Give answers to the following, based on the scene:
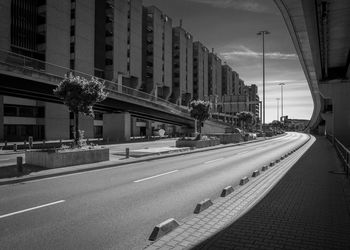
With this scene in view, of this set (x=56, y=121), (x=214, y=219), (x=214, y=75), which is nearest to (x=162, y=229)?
(x=214, y=219)

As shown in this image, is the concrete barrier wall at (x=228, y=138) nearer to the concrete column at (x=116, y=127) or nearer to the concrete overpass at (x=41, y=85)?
the concrete overpass at (x=41, y=85)

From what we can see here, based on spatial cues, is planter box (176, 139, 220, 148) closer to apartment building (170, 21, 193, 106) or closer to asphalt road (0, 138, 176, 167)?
asphalt road (0, 138, 176, 167)

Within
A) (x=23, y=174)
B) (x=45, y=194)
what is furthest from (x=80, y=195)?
(x=23, y=174)

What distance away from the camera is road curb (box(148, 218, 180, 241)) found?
5789 mm

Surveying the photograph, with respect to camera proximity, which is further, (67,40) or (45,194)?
(67,40)

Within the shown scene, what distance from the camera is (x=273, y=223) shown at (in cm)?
662

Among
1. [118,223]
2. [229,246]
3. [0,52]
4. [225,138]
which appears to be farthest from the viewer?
[225,138]

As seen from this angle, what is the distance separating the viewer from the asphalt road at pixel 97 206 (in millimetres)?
5840

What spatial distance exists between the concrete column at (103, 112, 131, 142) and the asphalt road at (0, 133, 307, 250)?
32.7 metres

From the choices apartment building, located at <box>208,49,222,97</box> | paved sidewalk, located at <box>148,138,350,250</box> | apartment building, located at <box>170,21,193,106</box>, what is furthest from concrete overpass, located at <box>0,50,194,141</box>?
apartment building, located at <box>208,49,222,97</box>

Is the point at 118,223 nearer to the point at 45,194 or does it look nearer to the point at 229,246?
the point at 229,246

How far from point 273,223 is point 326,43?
54.5 ft

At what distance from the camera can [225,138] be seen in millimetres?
40875

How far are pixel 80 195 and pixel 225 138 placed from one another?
32.7 meters
